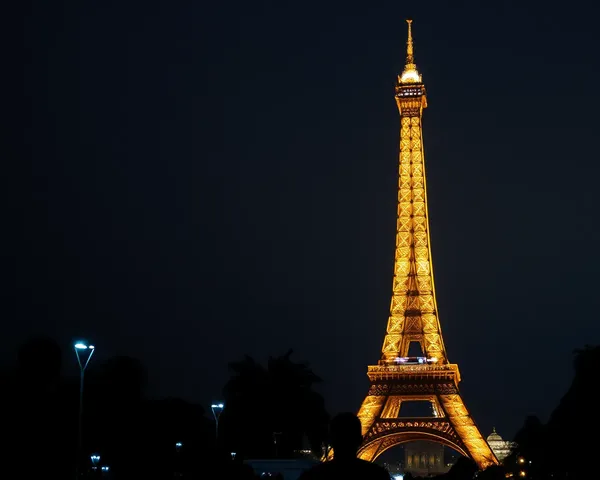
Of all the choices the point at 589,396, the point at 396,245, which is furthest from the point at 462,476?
the point at 396,245

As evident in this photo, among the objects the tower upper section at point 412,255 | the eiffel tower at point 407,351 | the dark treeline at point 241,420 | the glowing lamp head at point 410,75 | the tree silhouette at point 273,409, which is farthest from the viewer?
the glowing lamp head at point 410,75

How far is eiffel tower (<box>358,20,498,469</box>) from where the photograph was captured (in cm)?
10494

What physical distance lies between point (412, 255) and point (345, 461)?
107849mm

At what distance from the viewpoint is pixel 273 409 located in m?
76.9

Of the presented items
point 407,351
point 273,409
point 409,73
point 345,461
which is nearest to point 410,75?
point 409,73

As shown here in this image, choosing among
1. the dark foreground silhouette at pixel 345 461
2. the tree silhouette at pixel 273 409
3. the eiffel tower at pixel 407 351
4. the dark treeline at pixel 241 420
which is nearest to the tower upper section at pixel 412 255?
the eiffel tower at pixel 407 351

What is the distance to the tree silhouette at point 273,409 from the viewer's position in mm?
76062

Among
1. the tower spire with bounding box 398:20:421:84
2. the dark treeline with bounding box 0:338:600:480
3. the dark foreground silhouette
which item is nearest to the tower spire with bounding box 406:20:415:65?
the tower spire with bounding box 398:20:421:84

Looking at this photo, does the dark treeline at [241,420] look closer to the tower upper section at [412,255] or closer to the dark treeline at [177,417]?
the dark treeline at [177,417]

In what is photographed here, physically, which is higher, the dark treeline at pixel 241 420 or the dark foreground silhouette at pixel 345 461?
the dark treeline at pixel 241 420

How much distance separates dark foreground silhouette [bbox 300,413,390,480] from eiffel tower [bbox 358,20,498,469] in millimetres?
92348

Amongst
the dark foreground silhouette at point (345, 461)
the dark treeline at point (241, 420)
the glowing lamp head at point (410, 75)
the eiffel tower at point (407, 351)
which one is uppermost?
the glowing lamp head at point (410, 75)

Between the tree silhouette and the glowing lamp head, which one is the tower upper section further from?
the tree silhouette

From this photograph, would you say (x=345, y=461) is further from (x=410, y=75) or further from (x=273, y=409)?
(x=410, y=75)
